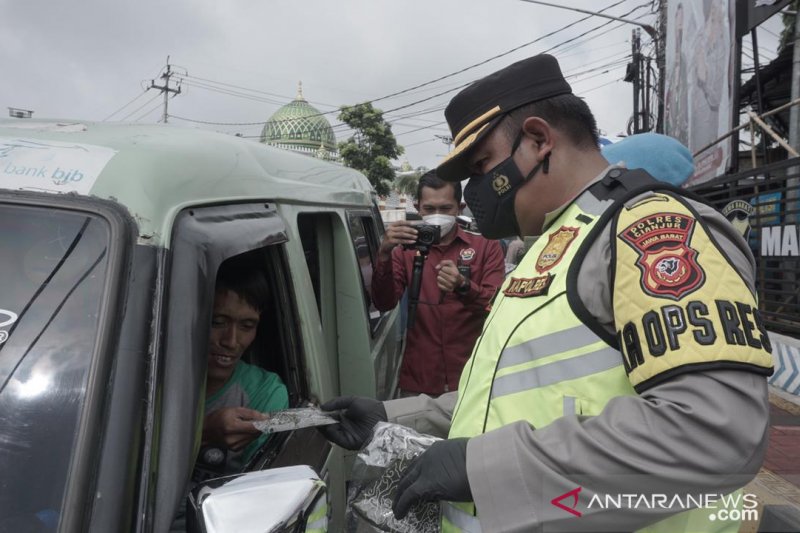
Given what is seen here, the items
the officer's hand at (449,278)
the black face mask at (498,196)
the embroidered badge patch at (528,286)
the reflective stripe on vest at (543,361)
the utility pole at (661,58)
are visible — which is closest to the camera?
the reflective stripe on vest at (543,361)

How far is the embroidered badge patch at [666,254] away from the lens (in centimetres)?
90

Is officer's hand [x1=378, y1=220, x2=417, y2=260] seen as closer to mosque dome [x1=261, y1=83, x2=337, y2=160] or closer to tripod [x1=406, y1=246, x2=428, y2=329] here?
tripod [x1=406, y1=246, x2=428, y2=329]

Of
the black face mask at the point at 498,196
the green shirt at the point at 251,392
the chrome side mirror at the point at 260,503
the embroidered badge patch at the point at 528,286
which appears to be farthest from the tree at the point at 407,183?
the chrome side mirror at the point at 260,503

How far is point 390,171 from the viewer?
1195 inches

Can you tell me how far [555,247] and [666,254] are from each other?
0.29m

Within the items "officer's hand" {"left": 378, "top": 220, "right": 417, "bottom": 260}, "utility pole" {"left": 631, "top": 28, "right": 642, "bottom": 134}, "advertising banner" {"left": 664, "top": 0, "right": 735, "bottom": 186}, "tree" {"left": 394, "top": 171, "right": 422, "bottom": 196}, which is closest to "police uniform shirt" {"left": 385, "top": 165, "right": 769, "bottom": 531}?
"officer's hand" {"left": 378, "top": 220, "right": 417, "bottom": 260}

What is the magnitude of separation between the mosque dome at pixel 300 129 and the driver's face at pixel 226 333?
36.2 metres

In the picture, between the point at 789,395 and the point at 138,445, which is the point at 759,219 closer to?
the point at 789,395

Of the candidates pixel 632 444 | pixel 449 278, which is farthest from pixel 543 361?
pixel 449 278

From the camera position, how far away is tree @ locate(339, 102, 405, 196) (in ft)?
95.2

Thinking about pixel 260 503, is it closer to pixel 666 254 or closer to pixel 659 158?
pixel 666 254

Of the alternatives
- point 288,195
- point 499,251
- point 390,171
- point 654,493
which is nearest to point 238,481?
point 654,493

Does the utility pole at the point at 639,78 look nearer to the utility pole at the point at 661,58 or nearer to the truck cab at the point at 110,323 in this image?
the utility pole at the point at 661,58

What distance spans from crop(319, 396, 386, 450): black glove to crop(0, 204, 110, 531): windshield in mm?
799
